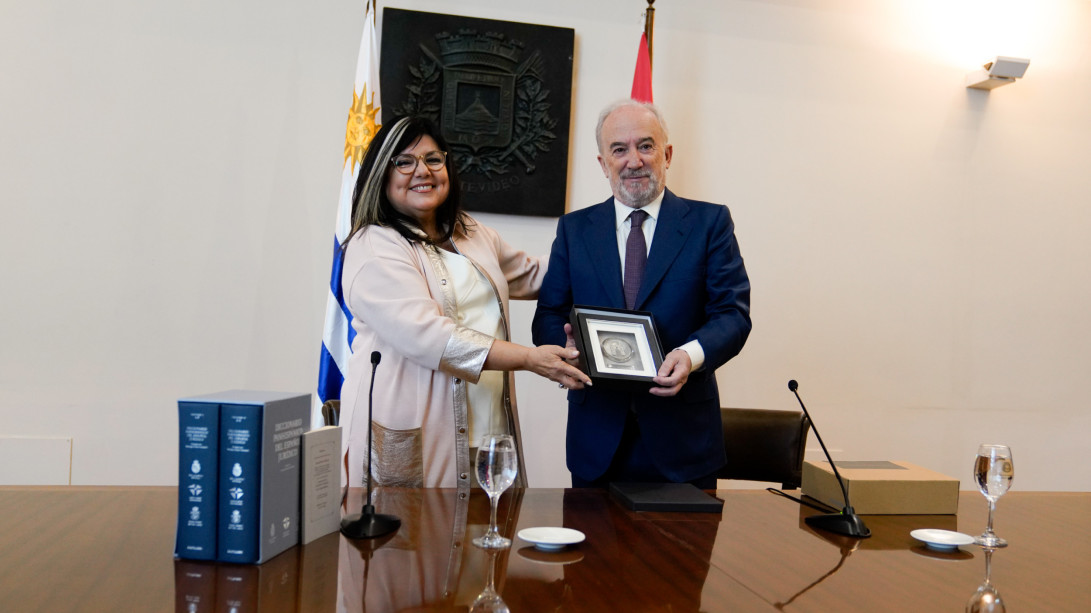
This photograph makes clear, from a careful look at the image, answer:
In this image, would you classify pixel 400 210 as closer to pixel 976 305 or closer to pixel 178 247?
pixel 178 247

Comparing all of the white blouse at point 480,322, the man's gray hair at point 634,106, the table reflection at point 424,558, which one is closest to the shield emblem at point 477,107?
the man's gray hair at point 634,106

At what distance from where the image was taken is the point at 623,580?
133 cm

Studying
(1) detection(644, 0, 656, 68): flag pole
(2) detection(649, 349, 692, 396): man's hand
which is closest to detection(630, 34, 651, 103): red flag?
(1) detection(644, 0, 656, 68): flag pole

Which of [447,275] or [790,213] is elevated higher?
[790,213]

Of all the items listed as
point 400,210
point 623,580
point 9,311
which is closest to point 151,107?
point 9,311

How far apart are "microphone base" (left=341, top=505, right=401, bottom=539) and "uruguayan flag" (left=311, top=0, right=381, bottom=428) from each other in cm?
179

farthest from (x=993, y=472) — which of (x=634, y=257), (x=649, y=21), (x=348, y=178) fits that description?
(x=649, y=21)

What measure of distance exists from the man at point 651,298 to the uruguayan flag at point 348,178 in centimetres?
107

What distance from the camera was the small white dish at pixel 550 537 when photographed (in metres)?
1.49

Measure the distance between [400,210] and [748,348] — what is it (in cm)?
223

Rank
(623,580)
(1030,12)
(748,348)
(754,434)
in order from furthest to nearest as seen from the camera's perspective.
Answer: (1030,12)
(748,348)
(754,434)
(623,580)

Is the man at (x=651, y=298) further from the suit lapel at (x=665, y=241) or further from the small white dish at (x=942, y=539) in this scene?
the small white dish at (x=942, y=539)

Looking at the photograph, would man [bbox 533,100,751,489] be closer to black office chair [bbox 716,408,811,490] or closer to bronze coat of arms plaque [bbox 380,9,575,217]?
black office chair [bbox 716,408,811,490]

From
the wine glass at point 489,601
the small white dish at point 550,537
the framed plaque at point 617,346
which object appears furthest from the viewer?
the framed plaque at point 617,346
